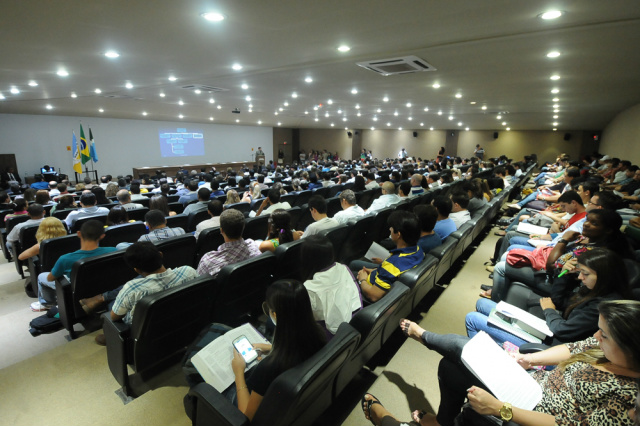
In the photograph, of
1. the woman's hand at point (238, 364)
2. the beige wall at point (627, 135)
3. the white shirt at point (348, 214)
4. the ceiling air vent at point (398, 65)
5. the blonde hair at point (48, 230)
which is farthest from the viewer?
the beige wall at point (627, 135)

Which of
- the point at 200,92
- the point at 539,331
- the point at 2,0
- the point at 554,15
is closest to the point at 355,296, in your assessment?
the point at 539,331

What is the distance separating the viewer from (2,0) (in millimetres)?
2695

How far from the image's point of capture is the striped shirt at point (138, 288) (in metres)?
1.97

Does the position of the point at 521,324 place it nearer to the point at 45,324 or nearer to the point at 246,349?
the point at 246,349

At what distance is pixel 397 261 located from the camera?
8.00ft

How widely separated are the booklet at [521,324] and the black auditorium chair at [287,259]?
156 cm

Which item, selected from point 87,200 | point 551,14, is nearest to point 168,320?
point 87,200

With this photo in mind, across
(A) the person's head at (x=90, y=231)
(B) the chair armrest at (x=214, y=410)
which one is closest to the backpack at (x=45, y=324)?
(A) the person's head at (x=90, y=231)

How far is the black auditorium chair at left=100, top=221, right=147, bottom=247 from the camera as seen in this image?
359cm

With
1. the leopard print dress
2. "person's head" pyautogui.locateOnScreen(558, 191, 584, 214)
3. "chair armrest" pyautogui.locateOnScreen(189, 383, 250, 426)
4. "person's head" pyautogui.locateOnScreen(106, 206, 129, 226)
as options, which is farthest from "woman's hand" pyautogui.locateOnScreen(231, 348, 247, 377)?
"person's head" pyautogui.locateOnScreen(558, 191, 584, 214)

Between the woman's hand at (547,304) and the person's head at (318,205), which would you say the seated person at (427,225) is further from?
the person's head at (318,205)

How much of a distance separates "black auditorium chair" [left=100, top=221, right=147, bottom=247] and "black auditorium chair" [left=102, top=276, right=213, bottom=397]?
1.87m

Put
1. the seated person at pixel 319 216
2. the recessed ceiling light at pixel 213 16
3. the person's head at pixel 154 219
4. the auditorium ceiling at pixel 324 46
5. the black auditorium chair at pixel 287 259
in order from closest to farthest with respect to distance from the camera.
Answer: the black auditorium chair at pixel 287 259
the auditorium ceiling at pixel 324 46
the recessed ceiling light at pixel 213 16
the person's head at pixel 154 219
the seated person at pixel 319 216

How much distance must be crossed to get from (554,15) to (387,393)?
3764 mm
